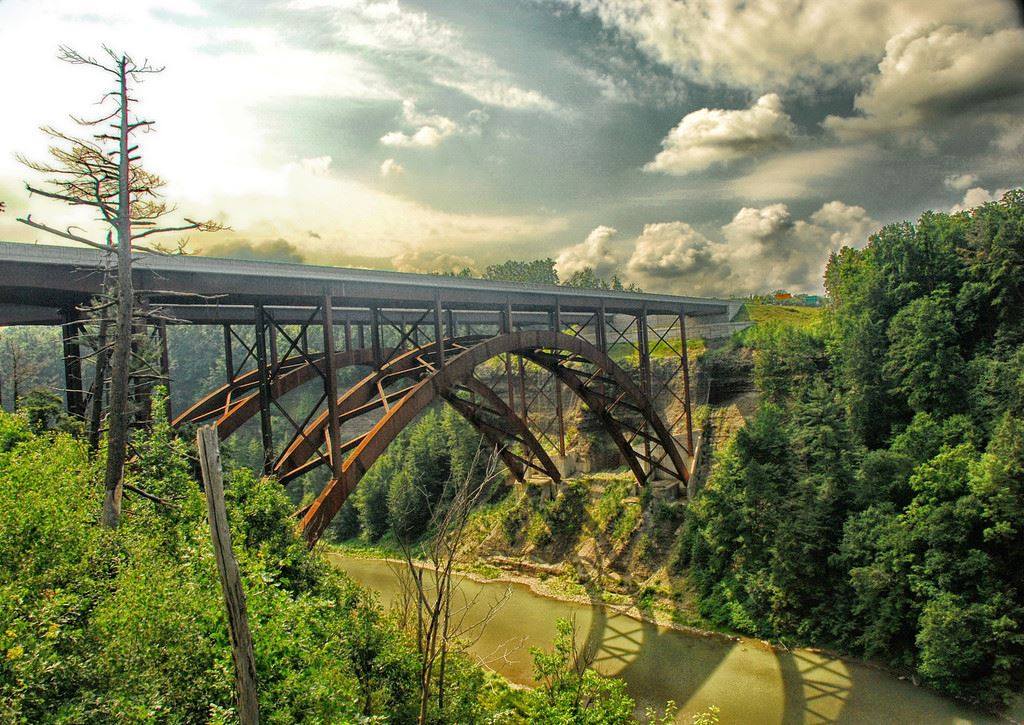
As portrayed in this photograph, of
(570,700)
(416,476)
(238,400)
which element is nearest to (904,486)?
(570,700)

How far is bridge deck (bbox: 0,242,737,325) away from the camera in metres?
9.80

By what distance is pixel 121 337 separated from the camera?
818cm

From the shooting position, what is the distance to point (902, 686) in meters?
14.6

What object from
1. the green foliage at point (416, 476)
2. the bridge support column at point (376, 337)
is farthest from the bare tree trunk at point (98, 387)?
the green foliage at point (416, 476)

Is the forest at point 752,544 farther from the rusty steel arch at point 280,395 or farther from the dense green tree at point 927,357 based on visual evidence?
the rusty steel arch at point 280,395

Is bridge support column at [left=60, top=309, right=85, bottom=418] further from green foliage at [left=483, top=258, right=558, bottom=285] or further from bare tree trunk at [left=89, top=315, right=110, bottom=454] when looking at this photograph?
green foliage at [left=483, top=258, right=558, bottom=285]

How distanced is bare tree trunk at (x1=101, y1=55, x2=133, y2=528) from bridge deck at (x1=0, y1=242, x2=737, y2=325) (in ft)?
1.32

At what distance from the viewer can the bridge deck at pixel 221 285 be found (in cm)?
980

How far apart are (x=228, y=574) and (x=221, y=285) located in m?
8.42

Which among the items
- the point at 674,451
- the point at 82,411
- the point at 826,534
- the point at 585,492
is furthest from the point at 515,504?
the point at 82,411

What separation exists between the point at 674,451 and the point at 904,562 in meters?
9.91

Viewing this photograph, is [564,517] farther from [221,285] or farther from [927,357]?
[221,285]

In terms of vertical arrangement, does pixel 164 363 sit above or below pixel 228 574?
above

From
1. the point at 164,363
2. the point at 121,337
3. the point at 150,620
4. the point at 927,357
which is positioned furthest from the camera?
the point at 927,357
